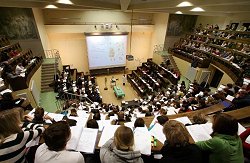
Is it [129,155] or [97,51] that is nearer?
[129,155]

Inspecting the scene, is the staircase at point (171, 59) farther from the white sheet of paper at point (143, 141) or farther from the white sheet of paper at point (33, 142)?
the white sheet of paper at point (33, 142)

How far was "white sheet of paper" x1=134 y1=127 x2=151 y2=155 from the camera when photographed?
5.98 ft

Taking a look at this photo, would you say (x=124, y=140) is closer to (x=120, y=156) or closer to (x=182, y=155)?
(x=120, y=156)

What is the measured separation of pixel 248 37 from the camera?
8.41m

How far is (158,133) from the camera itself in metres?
2.20

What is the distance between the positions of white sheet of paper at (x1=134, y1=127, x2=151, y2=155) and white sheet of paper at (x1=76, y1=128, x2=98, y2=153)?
0.55 meters

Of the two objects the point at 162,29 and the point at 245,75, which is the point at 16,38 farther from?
the point at 245,75

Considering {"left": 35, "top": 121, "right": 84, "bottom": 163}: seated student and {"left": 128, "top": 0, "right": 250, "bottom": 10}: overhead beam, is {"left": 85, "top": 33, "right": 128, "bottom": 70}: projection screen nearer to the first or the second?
{"left": 128, "top": 0, "right": 250, "bottom": 10}: overhead beam

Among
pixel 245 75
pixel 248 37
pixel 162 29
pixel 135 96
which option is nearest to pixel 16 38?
pixel 135 96

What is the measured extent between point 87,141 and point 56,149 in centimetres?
52

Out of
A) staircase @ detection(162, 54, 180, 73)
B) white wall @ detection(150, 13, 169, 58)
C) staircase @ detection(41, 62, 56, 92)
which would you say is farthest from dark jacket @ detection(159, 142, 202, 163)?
white wall @ detection(150, 13, 169, 58)

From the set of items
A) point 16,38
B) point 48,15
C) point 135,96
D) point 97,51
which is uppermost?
point 48,15

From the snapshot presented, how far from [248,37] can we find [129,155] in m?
10.2

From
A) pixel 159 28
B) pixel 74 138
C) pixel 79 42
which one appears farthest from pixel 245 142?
pixel 79 42
